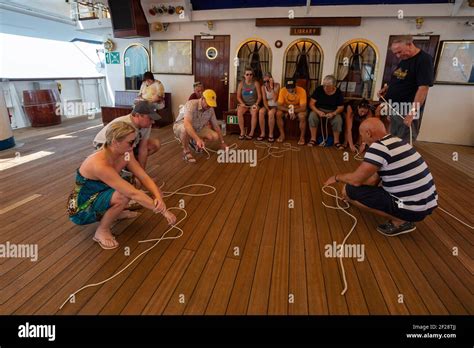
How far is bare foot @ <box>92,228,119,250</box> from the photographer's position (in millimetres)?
1888

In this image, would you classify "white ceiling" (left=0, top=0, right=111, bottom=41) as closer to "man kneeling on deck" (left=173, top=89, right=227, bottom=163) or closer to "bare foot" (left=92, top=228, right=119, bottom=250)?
"man kneeling on deck" (left=173, top=89, right=227, bottom=163)

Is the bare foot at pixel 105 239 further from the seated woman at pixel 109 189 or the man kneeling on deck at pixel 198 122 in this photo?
the man kneeling on deck at pixel 198 122

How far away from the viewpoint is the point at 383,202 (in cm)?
207

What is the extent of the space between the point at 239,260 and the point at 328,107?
367 cm

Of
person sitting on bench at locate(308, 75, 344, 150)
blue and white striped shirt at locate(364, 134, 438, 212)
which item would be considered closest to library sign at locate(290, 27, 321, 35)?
person sitting on bench at locate(308, 75, 344, 150)

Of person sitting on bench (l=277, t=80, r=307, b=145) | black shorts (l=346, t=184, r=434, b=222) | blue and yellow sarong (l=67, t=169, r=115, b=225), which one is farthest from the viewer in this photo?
person sitting on bench (l=277, t=80, r=307, b=145)

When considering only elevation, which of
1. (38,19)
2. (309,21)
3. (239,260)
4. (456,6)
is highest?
(38,19)

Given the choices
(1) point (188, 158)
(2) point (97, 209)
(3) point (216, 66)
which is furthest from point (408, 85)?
(3) point (216, 66)

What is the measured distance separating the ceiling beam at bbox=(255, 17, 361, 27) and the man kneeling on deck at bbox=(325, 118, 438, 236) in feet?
13.9

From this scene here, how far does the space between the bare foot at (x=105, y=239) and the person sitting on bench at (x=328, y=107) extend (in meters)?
3.67

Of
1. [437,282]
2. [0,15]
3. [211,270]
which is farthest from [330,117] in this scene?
[0,15]

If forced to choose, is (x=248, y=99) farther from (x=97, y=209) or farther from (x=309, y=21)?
(x=97, y=209)

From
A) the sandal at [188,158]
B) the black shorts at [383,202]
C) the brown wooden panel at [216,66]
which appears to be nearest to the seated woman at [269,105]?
the sandal at [188,158]

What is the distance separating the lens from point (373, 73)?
18.1ft
